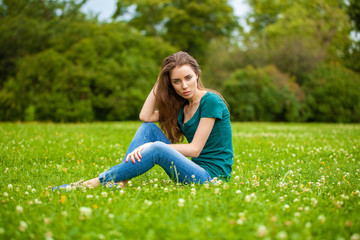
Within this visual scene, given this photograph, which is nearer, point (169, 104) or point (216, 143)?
point (216, 143)

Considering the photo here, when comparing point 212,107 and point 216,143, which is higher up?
point 212,107

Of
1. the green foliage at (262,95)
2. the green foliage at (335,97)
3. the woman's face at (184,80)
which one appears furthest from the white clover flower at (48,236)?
the green foliage at (335,97)

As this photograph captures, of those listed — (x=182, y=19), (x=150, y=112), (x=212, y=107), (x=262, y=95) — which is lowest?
(x=150, y=112)

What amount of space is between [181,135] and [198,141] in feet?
2.52

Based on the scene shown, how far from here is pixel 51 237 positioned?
240cm

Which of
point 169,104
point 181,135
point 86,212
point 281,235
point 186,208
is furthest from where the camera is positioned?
point 181,135

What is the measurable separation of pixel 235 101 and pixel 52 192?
847 inches

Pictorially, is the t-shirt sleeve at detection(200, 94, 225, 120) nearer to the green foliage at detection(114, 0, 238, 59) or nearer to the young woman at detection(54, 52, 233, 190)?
the young woman at detection(54, 52, 233, 190)

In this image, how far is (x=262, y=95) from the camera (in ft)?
77.7

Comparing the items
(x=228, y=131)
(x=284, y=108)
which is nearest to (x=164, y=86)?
(x=228, y=131)

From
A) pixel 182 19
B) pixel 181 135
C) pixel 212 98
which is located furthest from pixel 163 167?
pixel 182 19

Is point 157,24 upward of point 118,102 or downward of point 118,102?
upward

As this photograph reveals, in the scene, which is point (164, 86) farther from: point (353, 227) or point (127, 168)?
point (353, 227)

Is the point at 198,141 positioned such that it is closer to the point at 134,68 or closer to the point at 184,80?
the point at 184,80
